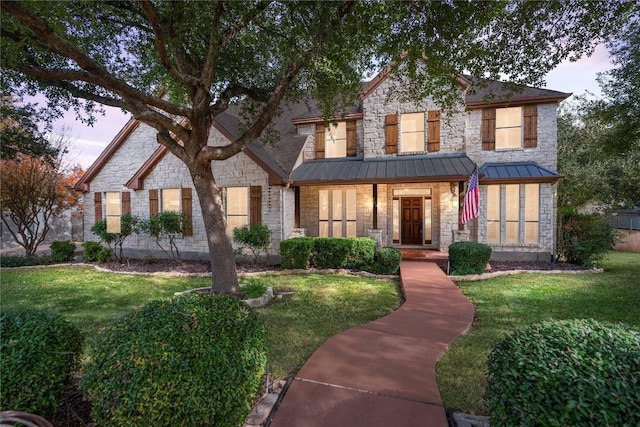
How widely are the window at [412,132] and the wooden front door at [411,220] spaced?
2212mm

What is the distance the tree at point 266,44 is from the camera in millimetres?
5723

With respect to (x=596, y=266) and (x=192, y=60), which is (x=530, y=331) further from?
(x=596, y=266)

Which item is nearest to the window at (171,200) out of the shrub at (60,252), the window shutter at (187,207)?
the window shutter at (187,207)

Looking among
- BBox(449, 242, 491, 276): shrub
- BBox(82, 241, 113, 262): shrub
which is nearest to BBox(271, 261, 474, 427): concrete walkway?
Answer: BBox(449, 242, 491, 276): shrub

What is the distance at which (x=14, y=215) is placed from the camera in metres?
13.9

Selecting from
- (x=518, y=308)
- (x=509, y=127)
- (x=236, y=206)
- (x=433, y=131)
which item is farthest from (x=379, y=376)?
(x=509, y=127)

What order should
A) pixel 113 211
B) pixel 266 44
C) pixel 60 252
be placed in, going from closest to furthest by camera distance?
pixel 266 44
pixel 60 252
pixel 113 211

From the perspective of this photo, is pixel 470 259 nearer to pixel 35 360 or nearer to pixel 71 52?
pixel 35 360

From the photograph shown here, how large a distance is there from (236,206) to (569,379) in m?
11.9

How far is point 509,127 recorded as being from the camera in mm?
12180

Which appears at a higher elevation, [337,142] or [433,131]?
[433,131]

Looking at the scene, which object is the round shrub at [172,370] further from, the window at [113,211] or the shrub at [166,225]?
the window at [113,211]

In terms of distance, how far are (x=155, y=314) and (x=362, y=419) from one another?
2.18 meters

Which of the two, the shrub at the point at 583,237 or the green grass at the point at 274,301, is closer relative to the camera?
the green grass at the point at 274,301
